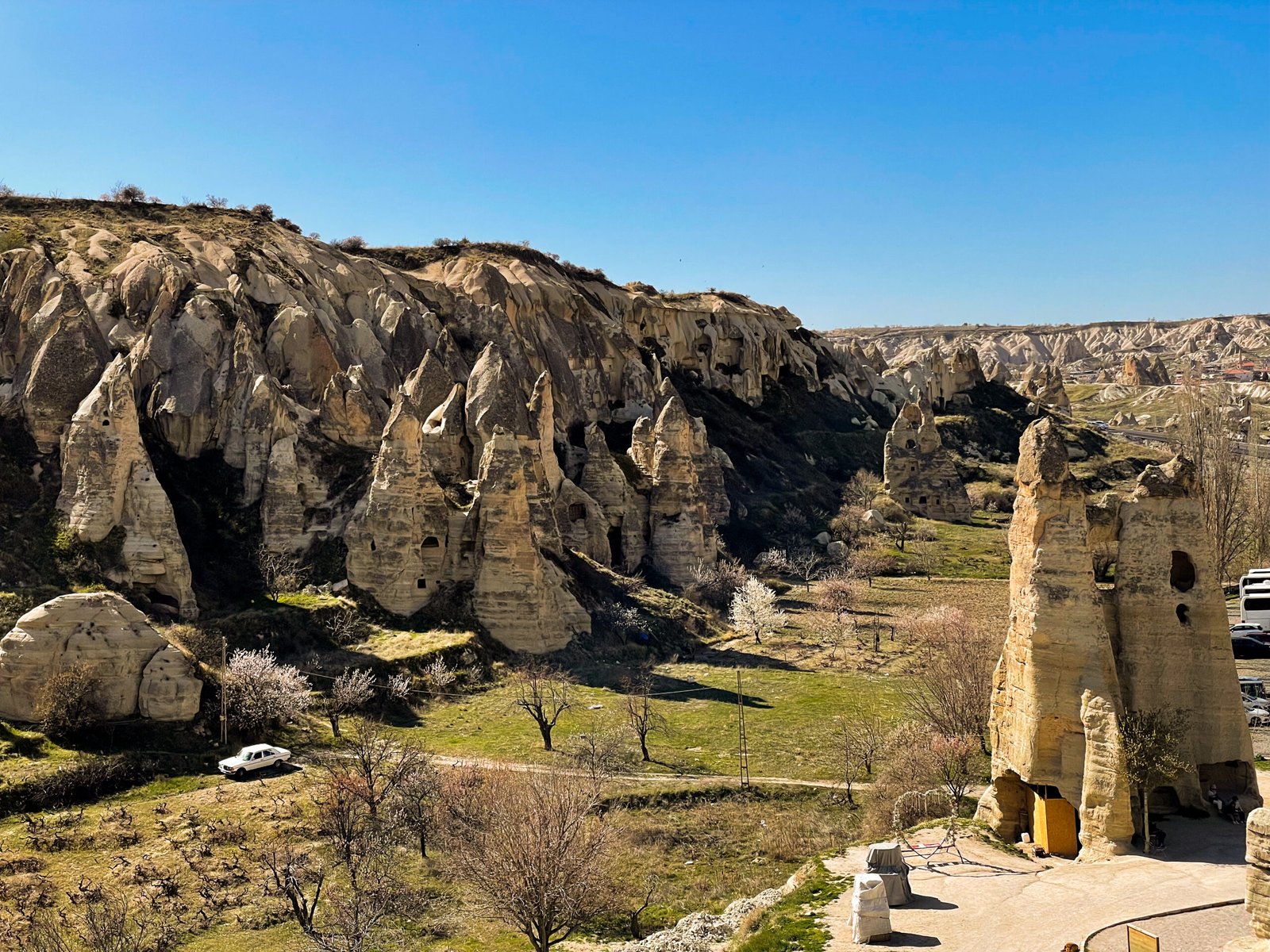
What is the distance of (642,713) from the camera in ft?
105

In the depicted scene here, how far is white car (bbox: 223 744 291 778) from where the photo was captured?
26875mm

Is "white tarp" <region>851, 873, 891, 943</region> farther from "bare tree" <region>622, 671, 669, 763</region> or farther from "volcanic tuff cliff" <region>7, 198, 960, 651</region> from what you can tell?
"volcanic tuff cliff" <region>7, 198, 960, 651</region>

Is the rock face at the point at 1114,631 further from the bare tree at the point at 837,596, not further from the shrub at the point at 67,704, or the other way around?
the bare tree at the point at 837,596

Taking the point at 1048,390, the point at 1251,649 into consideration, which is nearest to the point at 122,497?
the point at 1251,649

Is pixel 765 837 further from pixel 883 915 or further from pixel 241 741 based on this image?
pixel 241 741

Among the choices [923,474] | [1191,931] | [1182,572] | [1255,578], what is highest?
[923,474]

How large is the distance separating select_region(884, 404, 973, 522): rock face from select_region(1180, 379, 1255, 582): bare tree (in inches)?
689

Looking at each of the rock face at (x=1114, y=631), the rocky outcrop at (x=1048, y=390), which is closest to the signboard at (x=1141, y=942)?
the rock face at (x=1114, y=631)

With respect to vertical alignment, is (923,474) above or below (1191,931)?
above

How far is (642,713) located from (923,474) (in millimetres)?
→ 50868

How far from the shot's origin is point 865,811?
24.7 metres

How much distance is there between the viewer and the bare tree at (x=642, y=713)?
29.7m

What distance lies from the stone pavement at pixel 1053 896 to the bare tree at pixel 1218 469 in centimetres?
3293

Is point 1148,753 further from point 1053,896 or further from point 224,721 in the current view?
point 224,721
